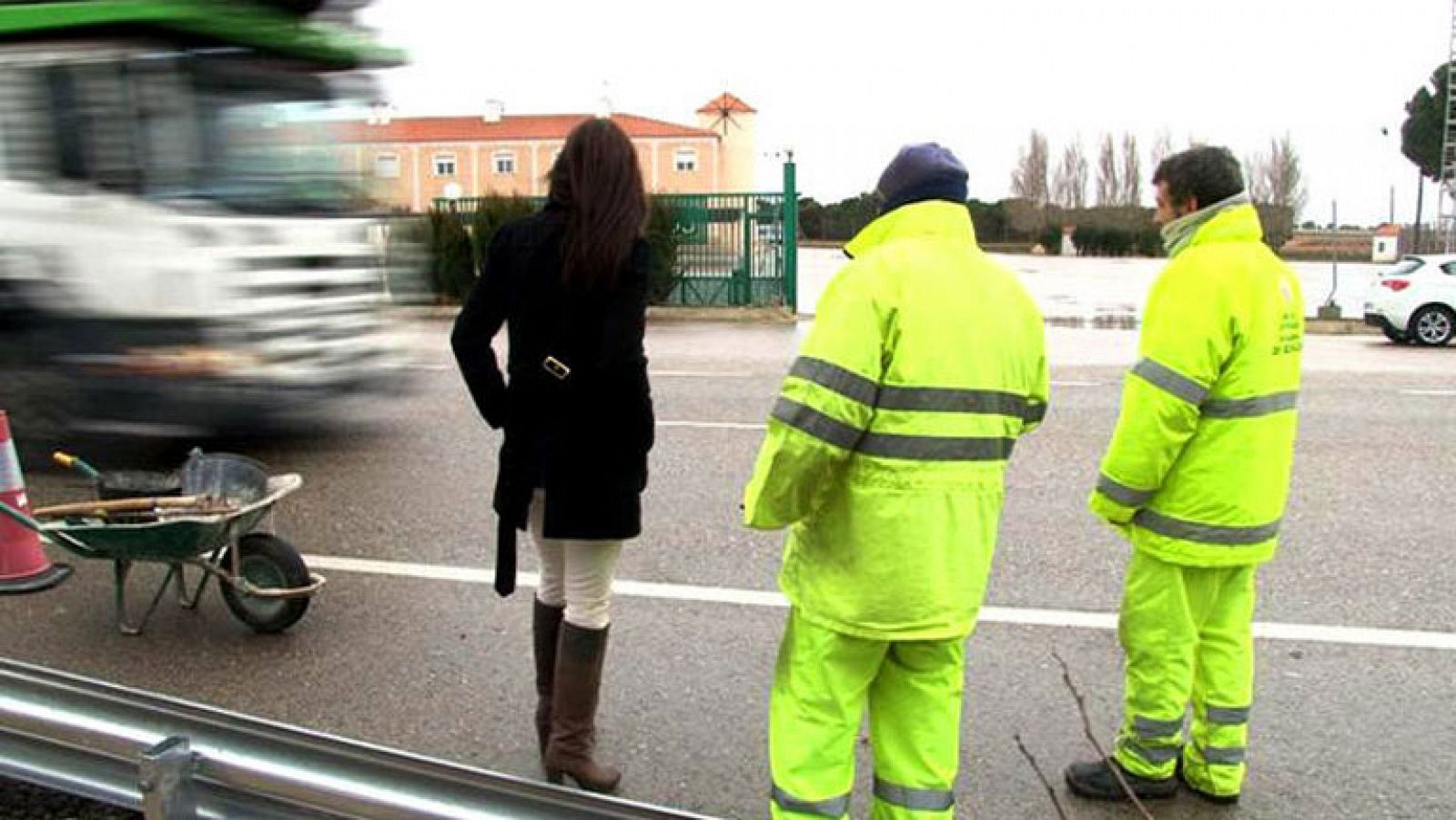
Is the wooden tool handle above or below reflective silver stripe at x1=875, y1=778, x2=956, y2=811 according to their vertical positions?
above

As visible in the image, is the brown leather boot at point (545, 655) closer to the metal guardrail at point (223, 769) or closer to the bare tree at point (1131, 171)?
the metal guardrail at point (223, 769)

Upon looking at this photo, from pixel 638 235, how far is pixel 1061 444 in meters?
5.88

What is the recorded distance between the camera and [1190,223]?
3305mm

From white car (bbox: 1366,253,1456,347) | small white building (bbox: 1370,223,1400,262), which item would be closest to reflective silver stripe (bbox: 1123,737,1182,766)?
white car (bbox: 1366,253,1456,347)

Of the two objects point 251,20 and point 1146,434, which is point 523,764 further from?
point 251,20

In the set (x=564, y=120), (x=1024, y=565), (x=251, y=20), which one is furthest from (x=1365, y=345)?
(x=564, y=120)

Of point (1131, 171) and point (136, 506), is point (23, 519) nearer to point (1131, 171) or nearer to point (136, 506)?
point (136, 506)

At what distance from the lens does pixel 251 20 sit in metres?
7.77

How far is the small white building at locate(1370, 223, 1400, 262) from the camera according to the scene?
40188 millimetres

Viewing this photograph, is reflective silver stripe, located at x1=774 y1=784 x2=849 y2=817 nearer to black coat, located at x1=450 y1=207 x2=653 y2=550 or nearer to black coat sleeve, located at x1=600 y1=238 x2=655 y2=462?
black coat, located at x1=450 y1=207 x2=653 y2=550

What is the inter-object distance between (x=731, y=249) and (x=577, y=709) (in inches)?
683

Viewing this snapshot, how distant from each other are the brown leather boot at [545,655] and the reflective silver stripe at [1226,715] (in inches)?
74.4

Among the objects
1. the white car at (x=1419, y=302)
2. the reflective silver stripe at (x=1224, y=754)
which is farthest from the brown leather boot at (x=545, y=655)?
the white car at (x=1419, y=302)

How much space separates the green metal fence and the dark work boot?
1677 centimetres
